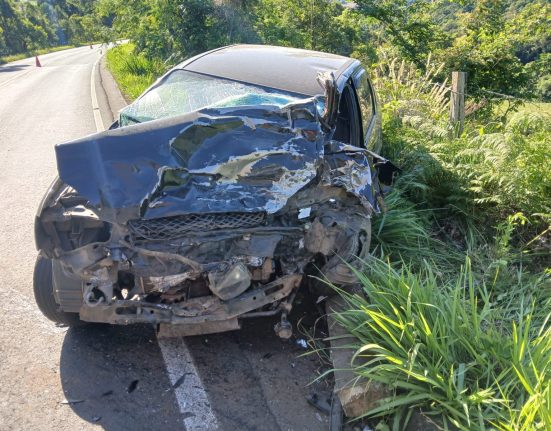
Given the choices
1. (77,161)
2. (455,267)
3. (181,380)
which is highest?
(77,161)

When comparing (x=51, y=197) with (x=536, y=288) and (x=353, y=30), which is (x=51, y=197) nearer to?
(x=536, y=288)

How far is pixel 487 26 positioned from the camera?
13.2 metres

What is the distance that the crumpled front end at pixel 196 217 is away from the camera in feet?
8.88

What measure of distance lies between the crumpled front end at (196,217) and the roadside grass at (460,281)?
20.9 inches

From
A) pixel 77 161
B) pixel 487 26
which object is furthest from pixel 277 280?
pixel 487 26

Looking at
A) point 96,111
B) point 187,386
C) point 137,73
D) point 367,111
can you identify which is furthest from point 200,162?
point 137,73

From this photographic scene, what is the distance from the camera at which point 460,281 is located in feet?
10.0

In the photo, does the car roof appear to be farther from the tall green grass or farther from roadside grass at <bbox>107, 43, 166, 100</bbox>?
roadside grass at <bbox>107, 43, 166, 100</bbox>

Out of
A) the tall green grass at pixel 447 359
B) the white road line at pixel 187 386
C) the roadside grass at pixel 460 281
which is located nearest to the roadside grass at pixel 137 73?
the roadside grass at pixel 460 281

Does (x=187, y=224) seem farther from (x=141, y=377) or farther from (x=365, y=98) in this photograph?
(x=365, y=98)

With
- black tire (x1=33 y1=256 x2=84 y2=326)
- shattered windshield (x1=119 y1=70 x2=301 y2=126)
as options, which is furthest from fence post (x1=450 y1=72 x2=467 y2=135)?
black tire (x1=33 y1=256 x2=84 y2=326)

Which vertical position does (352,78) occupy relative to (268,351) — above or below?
above

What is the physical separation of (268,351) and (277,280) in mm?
563

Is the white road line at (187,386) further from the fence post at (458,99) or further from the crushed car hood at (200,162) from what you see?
the fence post at (458,99)
